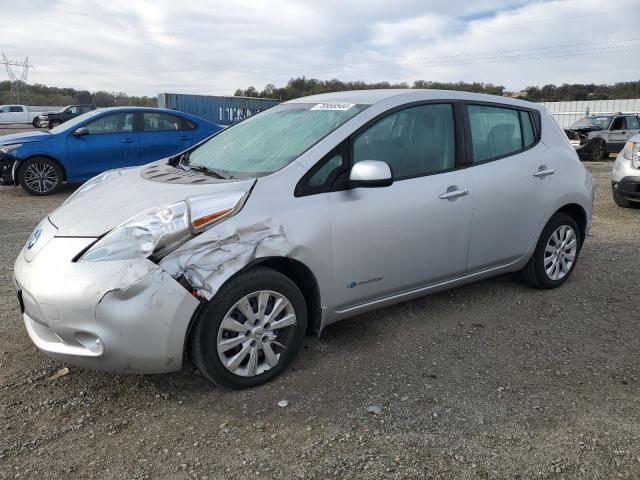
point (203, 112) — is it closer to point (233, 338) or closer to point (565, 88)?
point (233, 338)

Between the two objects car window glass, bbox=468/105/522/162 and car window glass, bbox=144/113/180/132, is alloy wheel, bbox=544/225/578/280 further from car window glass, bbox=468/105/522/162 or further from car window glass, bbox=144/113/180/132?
car window glass, bbox=144/113/180/132

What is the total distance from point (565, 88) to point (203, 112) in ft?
112

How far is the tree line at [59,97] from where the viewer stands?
61750 mm

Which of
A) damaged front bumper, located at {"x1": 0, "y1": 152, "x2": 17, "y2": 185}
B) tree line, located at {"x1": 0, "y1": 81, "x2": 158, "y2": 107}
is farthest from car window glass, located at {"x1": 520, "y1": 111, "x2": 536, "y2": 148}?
tree line, located at {"x1": 0, "y1": 81, "x2": 158, "y2": 107}

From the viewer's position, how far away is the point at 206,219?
2773 mm

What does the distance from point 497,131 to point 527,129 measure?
15.9 inches

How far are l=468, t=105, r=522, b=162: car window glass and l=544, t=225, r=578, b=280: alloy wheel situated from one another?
34.7 inches

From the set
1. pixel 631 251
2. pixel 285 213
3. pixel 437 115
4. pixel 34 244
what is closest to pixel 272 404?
pixel 285 213

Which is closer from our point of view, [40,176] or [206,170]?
[206,170]

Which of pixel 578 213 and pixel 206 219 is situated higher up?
pixel 206 219

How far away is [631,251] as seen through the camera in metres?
6.01

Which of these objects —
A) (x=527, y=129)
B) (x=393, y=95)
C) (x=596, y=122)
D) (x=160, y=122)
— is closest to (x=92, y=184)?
(x=393, y=95)

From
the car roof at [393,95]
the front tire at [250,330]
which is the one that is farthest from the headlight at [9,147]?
the front tire at [250,330]

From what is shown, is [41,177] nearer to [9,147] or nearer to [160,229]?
[9,147]
